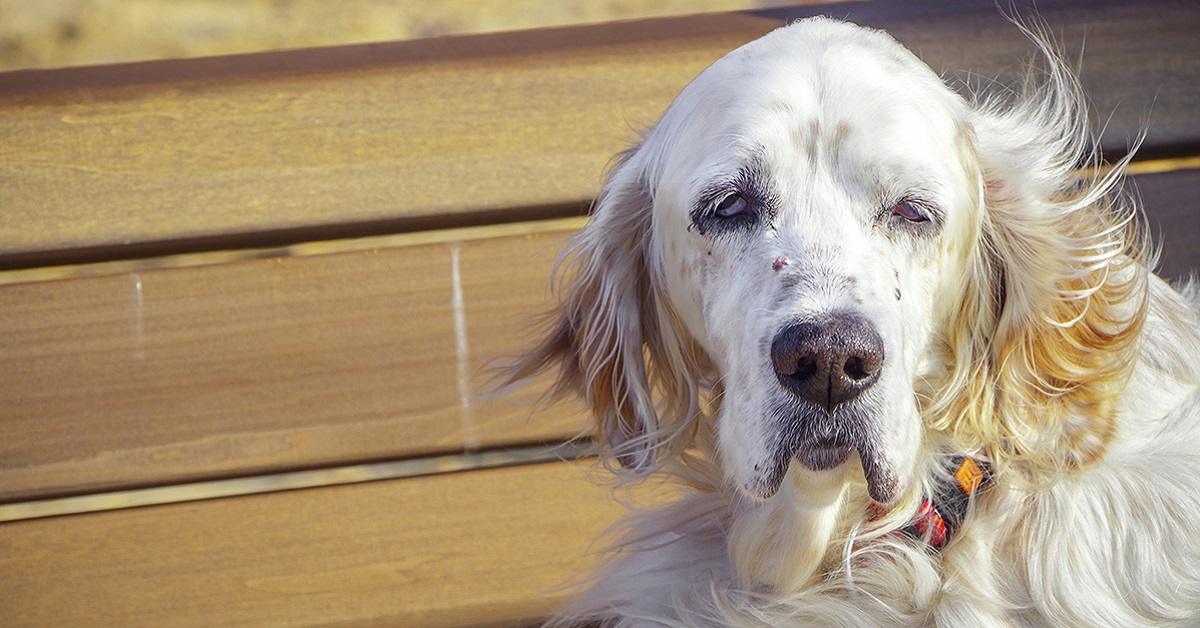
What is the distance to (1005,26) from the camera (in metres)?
1.83

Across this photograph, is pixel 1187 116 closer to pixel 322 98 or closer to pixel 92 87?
pixel 322 98

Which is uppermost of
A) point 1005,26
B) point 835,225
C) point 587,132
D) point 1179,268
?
point 1005,26

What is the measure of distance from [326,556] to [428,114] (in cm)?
78

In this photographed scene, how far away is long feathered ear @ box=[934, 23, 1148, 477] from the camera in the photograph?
1.28 meters

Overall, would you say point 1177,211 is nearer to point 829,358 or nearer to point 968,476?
point 968,476

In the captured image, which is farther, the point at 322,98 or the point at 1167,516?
the point at 322,98

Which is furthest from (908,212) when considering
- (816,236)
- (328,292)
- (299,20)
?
(299,20)

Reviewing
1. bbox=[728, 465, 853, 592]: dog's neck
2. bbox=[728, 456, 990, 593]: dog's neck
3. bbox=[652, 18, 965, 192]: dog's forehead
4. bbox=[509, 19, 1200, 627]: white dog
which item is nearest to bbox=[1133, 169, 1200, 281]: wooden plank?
bbox=[509, 19, 1200, 627]: white dog

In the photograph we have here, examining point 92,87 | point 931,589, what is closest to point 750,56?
point 931,589

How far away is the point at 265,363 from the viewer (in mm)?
1786

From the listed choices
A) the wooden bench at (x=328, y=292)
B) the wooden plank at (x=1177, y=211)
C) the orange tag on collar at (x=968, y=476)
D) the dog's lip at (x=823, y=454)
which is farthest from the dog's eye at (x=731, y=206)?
the wooden plank at (x=1177, y=211)

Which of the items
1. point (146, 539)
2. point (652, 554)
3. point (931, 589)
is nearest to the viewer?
point (931, 589)

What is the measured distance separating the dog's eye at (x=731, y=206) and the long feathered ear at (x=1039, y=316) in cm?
32

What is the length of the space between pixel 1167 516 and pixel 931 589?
29 cm
